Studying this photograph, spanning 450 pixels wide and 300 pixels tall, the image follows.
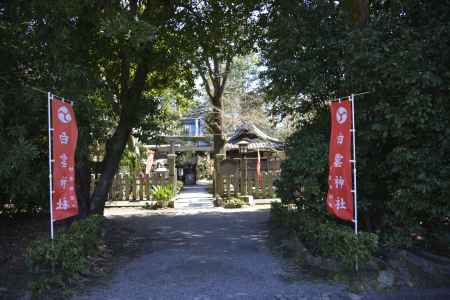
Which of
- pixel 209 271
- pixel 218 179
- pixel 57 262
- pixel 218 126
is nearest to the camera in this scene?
pixel 57 262

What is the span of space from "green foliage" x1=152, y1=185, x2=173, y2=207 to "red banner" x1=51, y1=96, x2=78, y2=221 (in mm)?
8411

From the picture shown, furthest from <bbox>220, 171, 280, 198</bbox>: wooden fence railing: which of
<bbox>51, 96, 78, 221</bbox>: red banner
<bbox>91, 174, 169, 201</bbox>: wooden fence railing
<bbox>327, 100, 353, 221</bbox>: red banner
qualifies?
<bbox>51, 96, 78, 221</bbox>: red banner

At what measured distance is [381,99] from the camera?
639 centimetres

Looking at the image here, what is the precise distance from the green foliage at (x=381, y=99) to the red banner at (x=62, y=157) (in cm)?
372

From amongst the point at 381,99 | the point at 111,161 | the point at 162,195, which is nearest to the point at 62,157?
the point at 111,161

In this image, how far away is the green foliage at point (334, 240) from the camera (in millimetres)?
5609

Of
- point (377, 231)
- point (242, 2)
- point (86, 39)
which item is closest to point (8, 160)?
point (86, 39)

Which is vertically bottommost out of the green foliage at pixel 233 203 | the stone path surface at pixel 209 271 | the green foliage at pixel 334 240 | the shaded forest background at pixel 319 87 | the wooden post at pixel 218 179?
the stone path surface at pixel 209 271

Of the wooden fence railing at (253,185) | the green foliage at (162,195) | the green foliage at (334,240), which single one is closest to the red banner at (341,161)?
the green foliage at (334,240)

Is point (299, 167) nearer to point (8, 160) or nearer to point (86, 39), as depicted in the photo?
point (8, 160)

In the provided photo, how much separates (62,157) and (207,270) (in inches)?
113

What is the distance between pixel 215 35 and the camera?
10.3 meters

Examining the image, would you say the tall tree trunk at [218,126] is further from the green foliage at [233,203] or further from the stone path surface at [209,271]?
the stone path surface at [209,271]

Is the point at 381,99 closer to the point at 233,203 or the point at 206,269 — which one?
the point at 206,269
